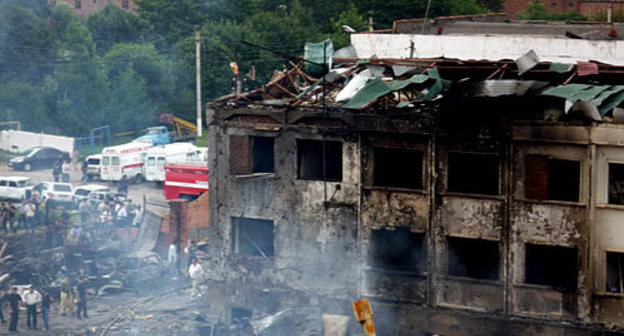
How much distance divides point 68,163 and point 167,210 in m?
14.3

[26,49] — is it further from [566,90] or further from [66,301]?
[566,90]

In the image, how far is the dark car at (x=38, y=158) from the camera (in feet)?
169

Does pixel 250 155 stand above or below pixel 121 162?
above

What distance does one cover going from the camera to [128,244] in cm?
3606

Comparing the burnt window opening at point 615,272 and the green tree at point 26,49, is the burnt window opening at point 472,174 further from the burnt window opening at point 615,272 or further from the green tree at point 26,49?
the green tree at point 26,49

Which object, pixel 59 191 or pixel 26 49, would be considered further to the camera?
pixel 26 49

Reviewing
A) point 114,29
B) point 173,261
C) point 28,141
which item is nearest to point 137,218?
point 173,261

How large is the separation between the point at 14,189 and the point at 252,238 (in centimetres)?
1872

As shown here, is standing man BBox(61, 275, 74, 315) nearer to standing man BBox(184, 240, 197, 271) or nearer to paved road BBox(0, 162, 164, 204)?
standing man BBox(184, 240, 197, 271)

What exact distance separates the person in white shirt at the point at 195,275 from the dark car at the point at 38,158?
22754mm

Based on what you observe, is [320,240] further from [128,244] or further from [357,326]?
[128,244]

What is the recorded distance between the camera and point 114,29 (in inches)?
2815

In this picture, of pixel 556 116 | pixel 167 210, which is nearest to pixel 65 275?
pixel 167 210

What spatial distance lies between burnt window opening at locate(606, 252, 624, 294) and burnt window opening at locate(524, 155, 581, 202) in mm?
1633
